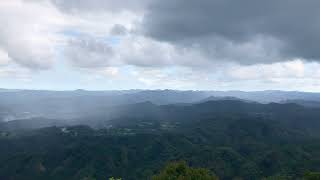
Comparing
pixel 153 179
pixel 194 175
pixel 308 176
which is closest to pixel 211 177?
pixel 194 175

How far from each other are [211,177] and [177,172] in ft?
35.3

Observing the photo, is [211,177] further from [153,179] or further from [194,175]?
[153,179]

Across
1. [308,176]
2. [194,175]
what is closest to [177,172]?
[194,175]

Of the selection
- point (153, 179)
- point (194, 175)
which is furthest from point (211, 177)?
point (153, 179)

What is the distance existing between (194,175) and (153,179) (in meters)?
12.7

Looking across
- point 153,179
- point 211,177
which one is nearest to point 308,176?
point 211,177

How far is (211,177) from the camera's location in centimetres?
11981

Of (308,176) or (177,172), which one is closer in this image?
(177,172)

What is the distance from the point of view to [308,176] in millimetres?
141875

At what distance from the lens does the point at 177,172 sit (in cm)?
12119

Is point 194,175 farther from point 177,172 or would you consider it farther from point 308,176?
point 308,176

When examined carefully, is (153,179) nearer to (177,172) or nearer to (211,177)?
(177,172)

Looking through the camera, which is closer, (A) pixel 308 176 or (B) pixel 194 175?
(B) pixel 194 175

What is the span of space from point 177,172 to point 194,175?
6392mm
